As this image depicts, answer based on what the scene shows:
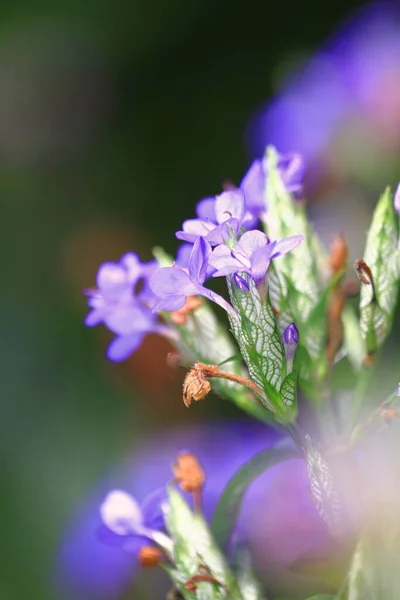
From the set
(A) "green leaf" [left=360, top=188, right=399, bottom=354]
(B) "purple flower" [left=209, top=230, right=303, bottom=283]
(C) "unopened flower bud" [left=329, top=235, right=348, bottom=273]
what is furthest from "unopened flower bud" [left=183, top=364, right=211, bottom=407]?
(C) "unopened flower bud" [left=329, top=235, right=348, bottom=273]

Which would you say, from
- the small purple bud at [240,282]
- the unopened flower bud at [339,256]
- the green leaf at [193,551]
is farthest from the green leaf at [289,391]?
the unopened flower bud at [339,256]

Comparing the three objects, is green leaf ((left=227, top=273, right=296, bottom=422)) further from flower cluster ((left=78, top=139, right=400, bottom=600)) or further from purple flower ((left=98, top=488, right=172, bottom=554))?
purple flower ((left=98, top=488, right=172, bottom=554))

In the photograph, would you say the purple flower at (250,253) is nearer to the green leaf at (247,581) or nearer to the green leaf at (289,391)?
the green leaf at (289,391)

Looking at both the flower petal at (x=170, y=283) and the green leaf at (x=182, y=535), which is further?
the green leaf at (x=182, y=535)

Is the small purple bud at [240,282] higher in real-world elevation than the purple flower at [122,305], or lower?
lower

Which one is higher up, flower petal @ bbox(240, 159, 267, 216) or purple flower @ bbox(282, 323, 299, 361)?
flower petal @ bbox(240, 159, 267, 216)

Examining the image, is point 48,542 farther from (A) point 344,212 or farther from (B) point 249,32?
(B) point 249,32
